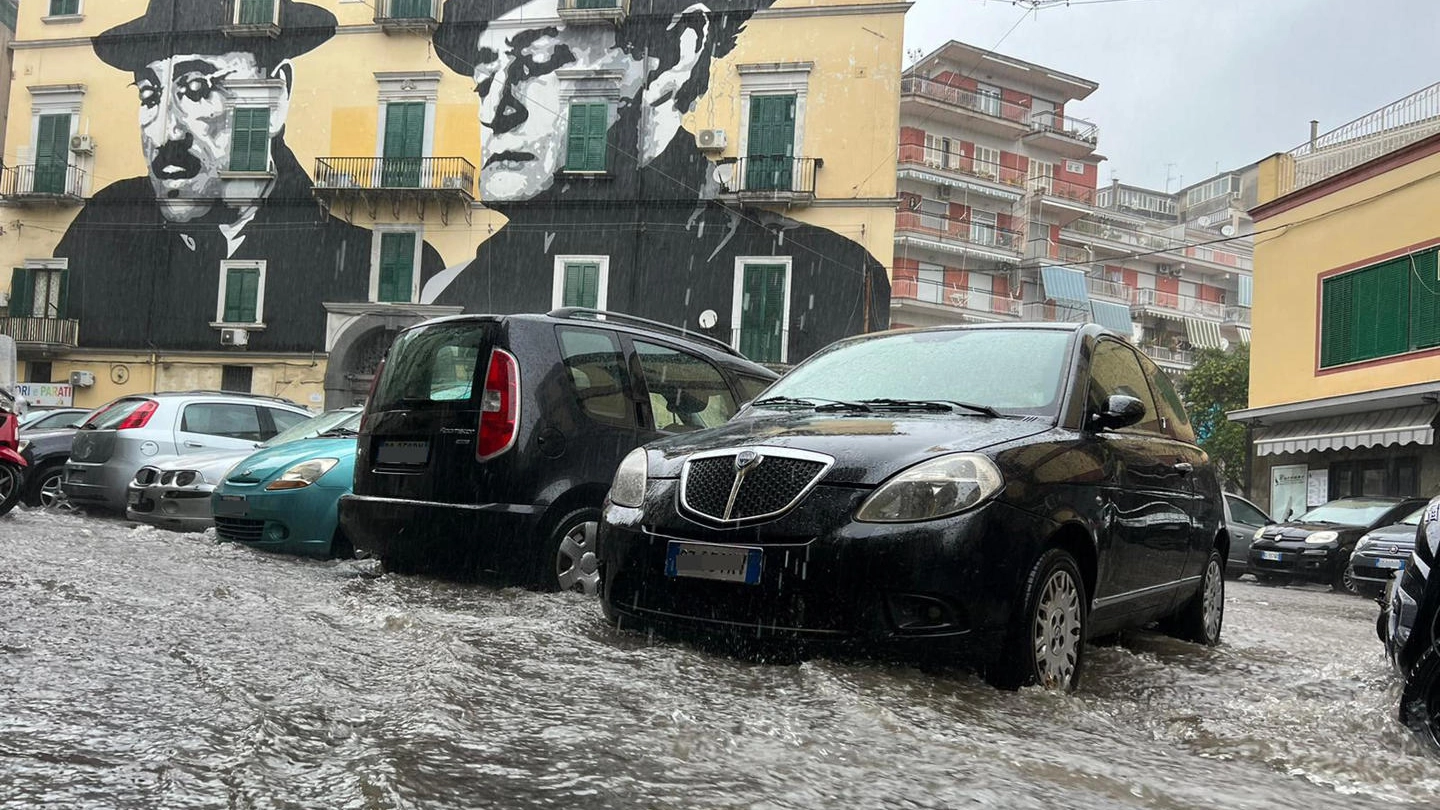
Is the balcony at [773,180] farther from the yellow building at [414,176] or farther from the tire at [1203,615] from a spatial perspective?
the tire at [1203,615]

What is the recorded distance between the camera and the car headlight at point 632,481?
465 centimetres

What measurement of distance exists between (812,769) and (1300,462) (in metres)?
20.5

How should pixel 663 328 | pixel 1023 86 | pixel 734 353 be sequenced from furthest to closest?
pixel 1023 86, pixel 734 353, pixel 663 328

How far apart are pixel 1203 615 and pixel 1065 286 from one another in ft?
137

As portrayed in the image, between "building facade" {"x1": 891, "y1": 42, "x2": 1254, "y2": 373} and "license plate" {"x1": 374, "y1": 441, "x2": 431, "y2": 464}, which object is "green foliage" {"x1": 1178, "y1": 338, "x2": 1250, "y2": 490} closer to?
"building facade" {"x1": 891, "y1": 42, "x2": 1254, "y2": 373}

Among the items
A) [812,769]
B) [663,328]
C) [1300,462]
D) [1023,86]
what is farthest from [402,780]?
[1023,86]

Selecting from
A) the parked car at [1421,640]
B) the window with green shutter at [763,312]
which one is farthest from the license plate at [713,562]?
the window with green shutter at [763,312]

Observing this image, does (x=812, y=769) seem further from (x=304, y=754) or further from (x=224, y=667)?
(x=224, y=667)

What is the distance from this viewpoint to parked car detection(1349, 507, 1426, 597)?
481 inches

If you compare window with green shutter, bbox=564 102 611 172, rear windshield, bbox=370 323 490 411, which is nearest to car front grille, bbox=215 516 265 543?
rear windshield, bbox=370 323 490 411

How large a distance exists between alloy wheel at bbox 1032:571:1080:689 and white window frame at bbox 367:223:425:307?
2447cm

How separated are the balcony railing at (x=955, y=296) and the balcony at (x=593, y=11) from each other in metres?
21.6

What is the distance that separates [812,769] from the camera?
9.66ft

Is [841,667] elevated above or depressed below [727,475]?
below
